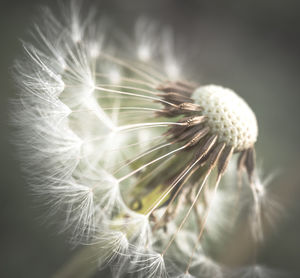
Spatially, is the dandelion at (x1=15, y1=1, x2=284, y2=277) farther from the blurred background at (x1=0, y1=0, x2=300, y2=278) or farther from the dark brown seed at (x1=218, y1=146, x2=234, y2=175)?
the blurred background at (x1=0, y1=0, x2=300, y2=278)

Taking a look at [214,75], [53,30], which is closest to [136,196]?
[53,30]

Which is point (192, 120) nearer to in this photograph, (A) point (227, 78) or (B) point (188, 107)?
(B) point (188, 107)

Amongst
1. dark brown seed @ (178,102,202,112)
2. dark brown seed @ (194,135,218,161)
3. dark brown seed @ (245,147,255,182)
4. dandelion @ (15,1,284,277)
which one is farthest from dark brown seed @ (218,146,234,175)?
dark brown seed @ (178,102,202,112)

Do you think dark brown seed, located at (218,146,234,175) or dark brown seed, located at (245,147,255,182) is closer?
dark brown seed, located at (218,146,234,175)

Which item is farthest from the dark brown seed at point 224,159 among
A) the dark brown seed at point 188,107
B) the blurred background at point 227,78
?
the blurred background at point 227,78

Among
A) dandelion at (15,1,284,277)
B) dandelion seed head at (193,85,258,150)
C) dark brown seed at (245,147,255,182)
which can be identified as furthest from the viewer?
dark brown seed at (245,147,255,182)

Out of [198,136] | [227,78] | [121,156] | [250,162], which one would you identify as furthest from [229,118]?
[227,78]

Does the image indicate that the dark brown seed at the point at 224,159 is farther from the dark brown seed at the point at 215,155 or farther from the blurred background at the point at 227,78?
the blurred background at the point at 227,78
